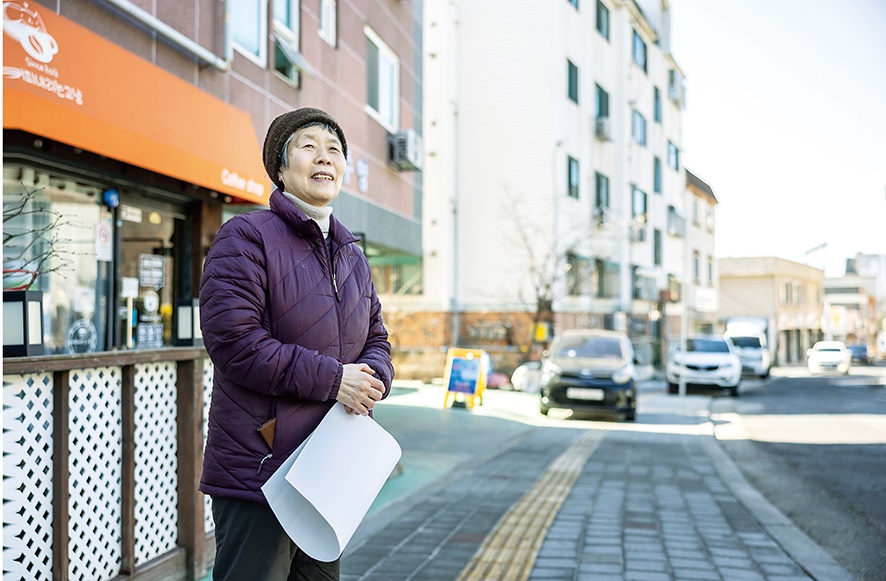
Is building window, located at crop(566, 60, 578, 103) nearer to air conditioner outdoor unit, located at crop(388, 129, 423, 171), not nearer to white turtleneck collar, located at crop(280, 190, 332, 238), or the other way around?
air conditioner outdoor unit, located at crop(388, 129, 423, 171)

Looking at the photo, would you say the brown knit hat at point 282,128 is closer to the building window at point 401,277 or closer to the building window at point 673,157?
the building window at point 401,277

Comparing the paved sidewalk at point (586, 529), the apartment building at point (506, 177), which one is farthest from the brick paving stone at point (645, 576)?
the apartment building at point (506, 177)

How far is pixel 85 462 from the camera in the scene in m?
3.68

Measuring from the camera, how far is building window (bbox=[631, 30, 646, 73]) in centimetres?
3266

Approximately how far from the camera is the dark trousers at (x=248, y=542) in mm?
2352

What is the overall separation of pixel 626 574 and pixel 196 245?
582cm

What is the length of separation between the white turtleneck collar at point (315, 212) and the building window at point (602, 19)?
27.9 metres

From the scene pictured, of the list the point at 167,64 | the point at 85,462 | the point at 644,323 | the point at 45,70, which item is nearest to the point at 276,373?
the point at 85,462

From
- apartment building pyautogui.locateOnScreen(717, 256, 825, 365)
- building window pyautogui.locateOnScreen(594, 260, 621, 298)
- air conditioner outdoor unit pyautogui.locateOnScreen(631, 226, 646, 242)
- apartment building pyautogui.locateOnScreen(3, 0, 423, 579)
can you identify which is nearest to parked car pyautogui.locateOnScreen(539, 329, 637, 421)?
apartment building pyautogui.locateOnScreen(3, 0, 423, 579)

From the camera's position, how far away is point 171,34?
7.10m

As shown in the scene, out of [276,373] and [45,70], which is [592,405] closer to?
[45,70]

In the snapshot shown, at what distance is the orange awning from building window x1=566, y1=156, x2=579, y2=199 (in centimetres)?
1839

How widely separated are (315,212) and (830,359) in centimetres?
4320

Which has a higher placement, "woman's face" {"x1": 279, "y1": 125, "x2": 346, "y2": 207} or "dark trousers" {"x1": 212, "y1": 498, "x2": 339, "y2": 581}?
"woman's face" {"x1": 279, "y1": 125, "x2": 346, "y2": 207}
